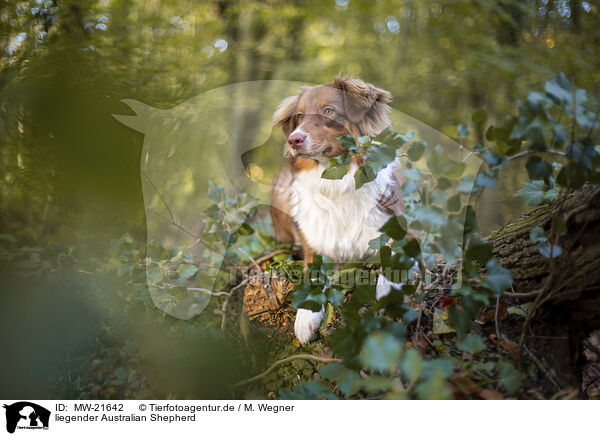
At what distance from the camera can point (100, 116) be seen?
3.17ft

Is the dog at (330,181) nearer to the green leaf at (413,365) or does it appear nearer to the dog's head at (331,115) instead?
the dog's head at (331,115)

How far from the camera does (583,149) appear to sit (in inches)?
22.9

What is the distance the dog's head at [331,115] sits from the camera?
848 mm

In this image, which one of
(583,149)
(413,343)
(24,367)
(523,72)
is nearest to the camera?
(583,149)

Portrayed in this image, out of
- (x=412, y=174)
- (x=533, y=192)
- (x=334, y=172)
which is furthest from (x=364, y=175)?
(x=533, y=192)

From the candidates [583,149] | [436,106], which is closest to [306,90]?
[436,106]

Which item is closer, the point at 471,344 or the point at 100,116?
the point at 471,344

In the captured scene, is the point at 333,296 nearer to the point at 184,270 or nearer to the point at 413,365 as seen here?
the point at 413,365

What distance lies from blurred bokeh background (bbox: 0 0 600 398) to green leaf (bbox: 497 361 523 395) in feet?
1.52

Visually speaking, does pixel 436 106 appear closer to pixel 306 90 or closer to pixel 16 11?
pixel 306 90

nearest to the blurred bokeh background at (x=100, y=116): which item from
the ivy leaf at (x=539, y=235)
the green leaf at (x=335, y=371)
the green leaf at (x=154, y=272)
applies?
the green leaf at (x=154, y=272)

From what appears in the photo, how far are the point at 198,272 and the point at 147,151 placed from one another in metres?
0.43

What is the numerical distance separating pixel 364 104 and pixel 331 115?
3.8 inches
